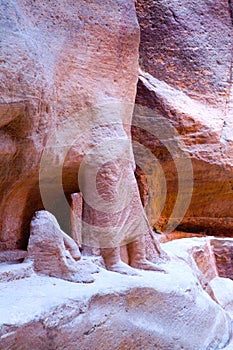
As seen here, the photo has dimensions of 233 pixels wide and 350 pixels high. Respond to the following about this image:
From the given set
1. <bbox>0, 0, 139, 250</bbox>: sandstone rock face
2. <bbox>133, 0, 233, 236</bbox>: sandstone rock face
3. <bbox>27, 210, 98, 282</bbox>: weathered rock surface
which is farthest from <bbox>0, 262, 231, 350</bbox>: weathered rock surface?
<bbox>133, 0, 233, 236</bbox>: sandstone rock face

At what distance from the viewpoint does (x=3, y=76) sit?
2.39m

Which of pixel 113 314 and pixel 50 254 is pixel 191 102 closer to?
pixel 50 254

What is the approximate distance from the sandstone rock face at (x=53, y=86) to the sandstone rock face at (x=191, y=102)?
5.74 ft

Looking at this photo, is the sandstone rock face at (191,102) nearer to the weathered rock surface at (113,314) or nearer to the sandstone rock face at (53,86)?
the sandstone rock face at (53,86)

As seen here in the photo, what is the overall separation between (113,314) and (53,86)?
136 cm

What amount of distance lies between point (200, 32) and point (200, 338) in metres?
4.13

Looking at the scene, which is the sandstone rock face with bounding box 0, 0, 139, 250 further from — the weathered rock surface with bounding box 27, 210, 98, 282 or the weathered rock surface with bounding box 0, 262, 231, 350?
the weathered rock surface with bounding box 0, 262, 231, 350

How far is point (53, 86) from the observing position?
2.80 m

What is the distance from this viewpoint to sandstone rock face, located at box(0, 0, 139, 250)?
252cm

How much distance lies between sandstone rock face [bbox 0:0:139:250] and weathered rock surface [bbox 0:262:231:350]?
2.15ft

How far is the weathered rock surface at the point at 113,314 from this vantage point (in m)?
2.02

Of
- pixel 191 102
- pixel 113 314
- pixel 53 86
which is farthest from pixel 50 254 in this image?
pixel 191 102

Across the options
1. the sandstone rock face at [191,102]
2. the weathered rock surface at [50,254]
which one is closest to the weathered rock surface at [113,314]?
the weathered rock surface at [50,254]

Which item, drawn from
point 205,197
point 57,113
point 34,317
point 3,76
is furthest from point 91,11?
point 205,197
